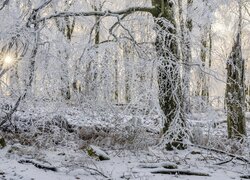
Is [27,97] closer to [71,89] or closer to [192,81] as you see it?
[71,89]

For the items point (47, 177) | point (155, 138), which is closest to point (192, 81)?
point (155, 138)

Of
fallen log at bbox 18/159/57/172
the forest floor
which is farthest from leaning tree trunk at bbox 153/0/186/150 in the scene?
fallen log at bbox 18/159/57/172

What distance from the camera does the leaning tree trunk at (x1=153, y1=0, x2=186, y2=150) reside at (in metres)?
6.88

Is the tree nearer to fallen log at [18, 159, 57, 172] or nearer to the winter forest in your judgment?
the winter forest

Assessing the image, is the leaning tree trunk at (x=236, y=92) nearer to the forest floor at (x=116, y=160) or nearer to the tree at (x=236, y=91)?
the tree at (x=236, y=91)

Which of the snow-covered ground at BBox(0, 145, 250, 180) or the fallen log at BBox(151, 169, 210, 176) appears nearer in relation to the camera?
the snow-covered ground at BBox(0, 145, 250, 180)

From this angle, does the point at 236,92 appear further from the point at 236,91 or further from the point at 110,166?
the point at 110,166

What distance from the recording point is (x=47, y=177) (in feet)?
18.0

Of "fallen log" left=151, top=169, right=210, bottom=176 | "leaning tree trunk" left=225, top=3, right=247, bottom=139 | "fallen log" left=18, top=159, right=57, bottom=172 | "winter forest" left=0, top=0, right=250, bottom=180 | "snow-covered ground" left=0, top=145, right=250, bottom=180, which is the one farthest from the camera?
"leaning tree trunk" left=225, top=3, right=247, bottom=139

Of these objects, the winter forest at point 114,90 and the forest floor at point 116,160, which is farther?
the winter forest at point 114,90

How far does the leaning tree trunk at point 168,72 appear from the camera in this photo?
6.88 meters

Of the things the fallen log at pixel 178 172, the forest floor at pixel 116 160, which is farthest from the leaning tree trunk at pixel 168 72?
the fallen log at pixel 178 172

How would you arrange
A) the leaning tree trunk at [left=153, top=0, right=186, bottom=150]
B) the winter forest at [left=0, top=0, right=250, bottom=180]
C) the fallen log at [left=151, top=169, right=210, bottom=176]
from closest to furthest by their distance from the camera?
the fallen log at [left=151, top=169, right=210, bottom=176] → the winter forest at [left=0, top=0, right=250, bottom=180] → the leaning tree trunk at [left=153, top=0, right=186, bottom=150]

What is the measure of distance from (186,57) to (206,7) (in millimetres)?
3578
